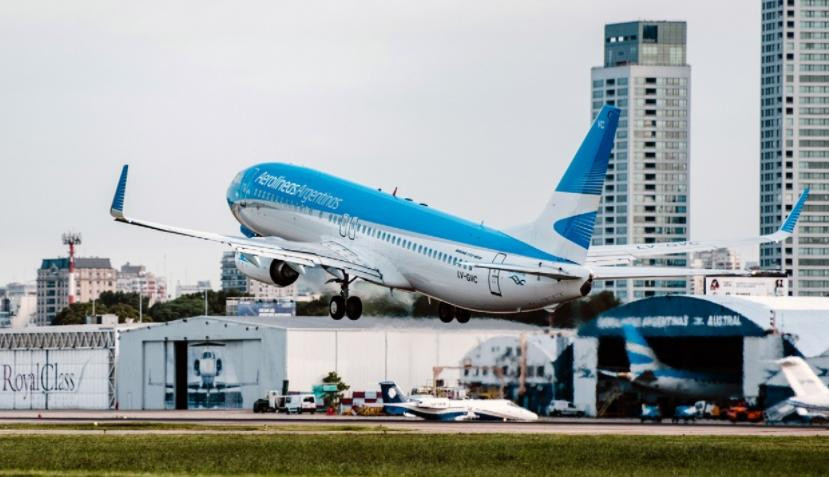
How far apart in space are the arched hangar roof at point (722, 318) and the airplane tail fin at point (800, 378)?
10307 mm

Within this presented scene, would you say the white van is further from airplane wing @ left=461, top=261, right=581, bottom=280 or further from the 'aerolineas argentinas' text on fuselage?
airplane wing @ left=461, top=261, right=581, bottom=280

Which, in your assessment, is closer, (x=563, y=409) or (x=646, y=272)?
(x=646, y=272)

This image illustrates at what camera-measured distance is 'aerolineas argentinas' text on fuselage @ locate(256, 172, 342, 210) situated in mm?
95062

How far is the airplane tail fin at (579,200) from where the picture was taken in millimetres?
79562

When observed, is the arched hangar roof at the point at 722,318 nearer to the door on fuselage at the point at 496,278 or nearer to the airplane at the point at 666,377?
the airplane at the point at 666,377

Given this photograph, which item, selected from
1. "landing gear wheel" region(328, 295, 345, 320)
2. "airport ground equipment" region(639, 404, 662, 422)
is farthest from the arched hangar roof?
"landing gear wheel" region(328, 295, 345, 320)

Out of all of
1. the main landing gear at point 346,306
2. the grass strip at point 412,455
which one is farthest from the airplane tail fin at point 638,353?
the main landing gear at point 346,306

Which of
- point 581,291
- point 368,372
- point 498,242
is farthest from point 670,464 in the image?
point 368,372

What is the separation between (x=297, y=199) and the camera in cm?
9688

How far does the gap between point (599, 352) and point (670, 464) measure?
173ft

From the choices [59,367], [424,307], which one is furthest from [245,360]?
[424,307]

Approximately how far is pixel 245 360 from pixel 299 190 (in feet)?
231

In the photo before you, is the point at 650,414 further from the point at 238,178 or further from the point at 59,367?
the point at 59,367

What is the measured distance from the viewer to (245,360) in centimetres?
16550
